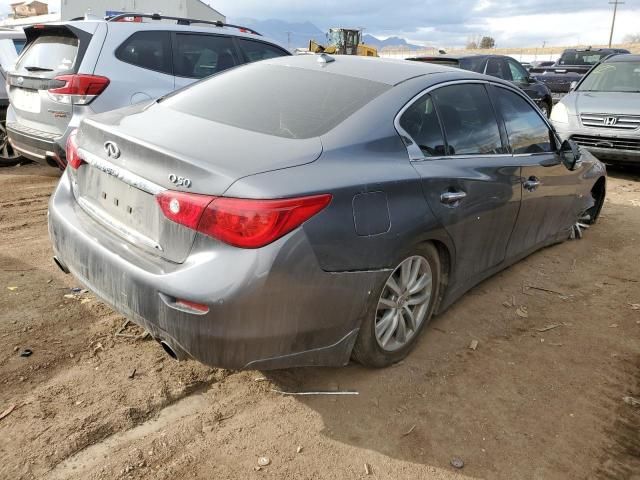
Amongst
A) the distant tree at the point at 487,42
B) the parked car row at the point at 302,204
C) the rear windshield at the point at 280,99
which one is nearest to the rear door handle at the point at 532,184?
the parked car row at the point at 302,204

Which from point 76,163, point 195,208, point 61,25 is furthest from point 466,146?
point 61,25

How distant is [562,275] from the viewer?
4551 millimetres

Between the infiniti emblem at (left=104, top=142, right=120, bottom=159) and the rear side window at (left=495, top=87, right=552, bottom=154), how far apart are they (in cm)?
252

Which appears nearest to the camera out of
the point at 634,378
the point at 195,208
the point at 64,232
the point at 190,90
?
the point at 195,208

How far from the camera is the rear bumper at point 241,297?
213cm

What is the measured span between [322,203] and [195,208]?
1.70 feet

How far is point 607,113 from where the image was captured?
7.88m

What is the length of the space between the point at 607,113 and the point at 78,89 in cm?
705

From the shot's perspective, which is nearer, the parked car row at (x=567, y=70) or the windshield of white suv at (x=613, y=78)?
the windshield of white suv at (x=613, y=78)

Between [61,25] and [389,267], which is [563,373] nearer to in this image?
[389,267]

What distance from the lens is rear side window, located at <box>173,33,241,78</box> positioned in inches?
238

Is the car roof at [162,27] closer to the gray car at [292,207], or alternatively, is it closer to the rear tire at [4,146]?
the rear tire at [4,146]

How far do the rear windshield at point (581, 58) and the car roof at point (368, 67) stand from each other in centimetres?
1897

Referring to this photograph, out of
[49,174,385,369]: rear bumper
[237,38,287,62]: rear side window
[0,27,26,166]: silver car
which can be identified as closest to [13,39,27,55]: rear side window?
[0,27,26,166]: silver car
